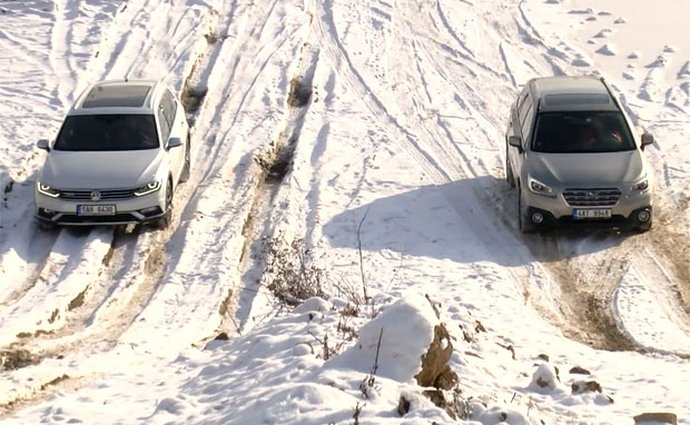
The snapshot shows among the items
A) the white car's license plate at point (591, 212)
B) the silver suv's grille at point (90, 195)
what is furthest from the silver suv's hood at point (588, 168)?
the silver suv's grille at point (90, 195)

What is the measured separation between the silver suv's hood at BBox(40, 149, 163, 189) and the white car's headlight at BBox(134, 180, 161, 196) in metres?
0.06

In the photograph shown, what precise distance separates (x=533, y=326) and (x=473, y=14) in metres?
15.0

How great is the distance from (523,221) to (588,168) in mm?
1116

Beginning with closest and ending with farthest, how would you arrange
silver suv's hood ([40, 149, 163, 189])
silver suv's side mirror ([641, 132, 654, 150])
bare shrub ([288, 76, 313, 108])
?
1. silver suv's hood ([40, 149, 163, 189])
2. silver suv's side mirror ([641, 132, 654, 150])
3. bare shrub ([288, 76, 313, 108])

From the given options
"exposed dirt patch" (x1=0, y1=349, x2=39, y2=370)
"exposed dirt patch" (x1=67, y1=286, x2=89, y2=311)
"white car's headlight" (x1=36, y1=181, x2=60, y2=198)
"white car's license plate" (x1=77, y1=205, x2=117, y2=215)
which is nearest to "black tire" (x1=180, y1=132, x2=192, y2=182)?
"white car's license plate" (x1=77, y1=205, x2=117, y2=215)

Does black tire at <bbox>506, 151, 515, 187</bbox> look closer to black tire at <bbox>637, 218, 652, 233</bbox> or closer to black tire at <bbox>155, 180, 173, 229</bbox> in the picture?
black tire at <bbox>637, 218, 652, 233</bbox>

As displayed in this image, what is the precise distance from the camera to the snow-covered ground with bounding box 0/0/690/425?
9.39 meters

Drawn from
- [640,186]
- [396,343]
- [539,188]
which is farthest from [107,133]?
[396,343]

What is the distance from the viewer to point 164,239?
16.5 meters

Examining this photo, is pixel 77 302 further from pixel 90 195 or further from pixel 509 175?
pixel 509 175

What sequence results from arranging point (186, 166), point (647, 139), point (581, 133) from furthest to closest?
1. point (186, 166)
2. point (581, 133)
3. point (647, 139)

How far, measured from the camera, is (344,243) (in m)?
16.3

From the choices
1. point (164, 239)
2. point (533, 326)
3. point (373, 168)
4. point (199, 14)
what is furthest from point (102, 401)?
point (199, 14)

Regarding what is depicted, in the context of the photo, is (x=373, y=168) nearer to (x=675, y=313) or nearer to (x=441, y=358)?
(x=675, y=313)
